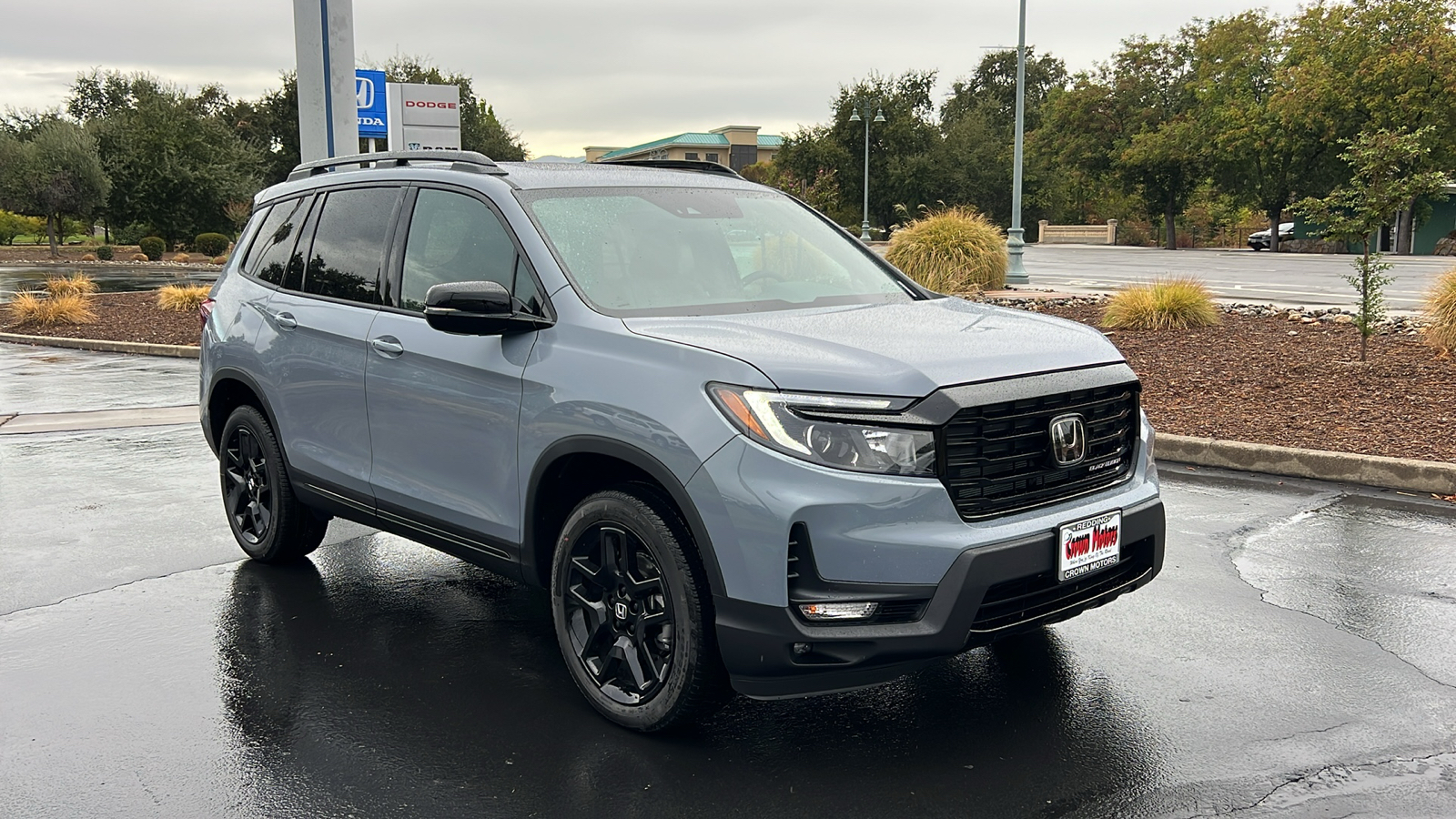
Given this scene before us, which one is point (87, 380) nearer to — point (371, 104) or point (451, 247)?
point (371, 104)

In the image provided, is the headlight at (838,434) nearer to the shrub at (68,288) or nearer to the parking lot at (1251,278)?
the parking lot at (1251,278)

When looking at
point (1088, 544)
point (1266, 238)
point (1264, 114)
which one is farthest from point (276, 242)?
point (1266, 238)

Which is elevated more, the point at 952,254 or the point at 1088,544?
the point at 952,254

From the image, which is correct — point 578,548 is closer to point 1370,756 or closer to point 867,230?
point 1370,756

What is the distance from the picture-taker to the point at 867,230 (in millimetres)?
54906

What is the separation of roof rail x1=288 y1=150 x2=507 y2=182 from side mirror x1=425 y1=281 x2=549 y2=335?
23.1 inches

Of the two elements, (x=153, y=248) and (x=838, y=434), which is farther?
(x=153, y=248)

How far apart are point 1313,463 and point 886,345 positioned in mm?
5312

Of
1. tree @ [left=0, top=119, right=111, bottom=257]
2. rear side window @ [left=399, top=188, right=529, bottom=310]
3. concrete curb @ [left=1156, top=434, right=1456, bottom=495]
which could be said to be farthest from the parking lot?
tree @ [left=0, top=119, right=111, bottom=257]

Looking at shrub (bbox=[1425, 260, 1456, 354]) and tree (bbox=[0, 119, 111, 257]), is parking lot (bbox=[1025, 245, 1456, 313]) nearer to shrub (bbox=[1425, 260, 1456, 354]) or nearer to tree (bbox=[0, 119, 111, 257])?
shrub (bbox=[1425, 260, 1456, 354])

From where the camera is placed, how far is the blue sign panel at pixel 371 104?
20328mm

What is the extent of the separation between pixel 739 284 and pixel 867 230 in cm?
5117

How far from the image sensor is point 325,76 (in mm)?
11039

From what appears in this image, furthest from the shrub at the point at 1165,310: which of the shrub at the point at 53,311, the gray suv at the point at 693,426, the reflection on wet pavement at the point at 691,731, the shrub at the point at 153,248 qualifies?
the shrub at the point at 153,248
